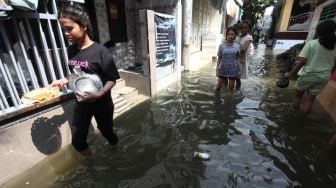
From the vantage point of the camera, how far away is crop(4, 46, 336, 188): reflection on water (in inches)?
104

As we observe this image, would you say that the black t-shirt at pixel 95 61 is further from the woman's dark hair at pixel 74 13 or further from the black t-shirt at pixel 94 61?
the woman's dark hair at pixel 74 13

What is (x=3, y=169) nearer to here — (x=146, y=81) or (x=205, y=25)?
(x=146, y=81)

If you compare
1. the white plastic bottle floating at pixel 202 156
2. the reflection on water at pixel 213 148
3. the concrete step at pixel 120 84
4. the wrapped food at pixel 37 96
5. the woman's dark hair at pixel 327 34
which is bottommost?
the reflection on water at pixel 213 148

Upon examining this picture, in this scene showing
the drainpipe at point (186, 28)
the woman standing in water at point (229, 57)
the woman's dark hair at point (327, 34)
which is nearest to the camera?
the woman's dark hair at point (327, 34)

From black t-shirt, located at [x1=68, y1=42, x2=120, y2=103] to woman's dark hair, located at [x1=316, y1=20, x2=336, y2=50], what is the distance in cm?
333

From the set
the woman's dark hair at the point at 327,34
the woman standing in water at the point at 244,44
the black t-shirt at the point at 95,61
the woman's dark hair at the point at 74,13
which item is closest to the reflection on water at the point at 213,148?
the woman standing in water at the point at 244,44

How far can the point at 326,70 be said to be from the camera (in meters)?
3.41

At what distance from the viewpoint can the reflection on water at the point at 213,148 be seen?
2.65m

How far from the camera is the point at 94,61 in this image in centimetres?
→ 214

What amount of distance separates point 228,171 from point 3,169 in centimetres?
298

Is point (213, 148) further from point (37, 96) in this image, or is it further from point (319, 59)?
point (37, 96)

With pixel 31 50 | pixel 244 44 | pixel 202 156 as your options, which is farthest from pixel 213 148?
pixel 31 50

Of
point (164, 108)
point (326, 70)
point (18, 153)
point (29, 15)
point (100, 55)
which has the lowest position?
point (164, 108)

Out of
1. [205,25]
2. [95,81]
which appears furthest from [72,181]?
[205,25]
